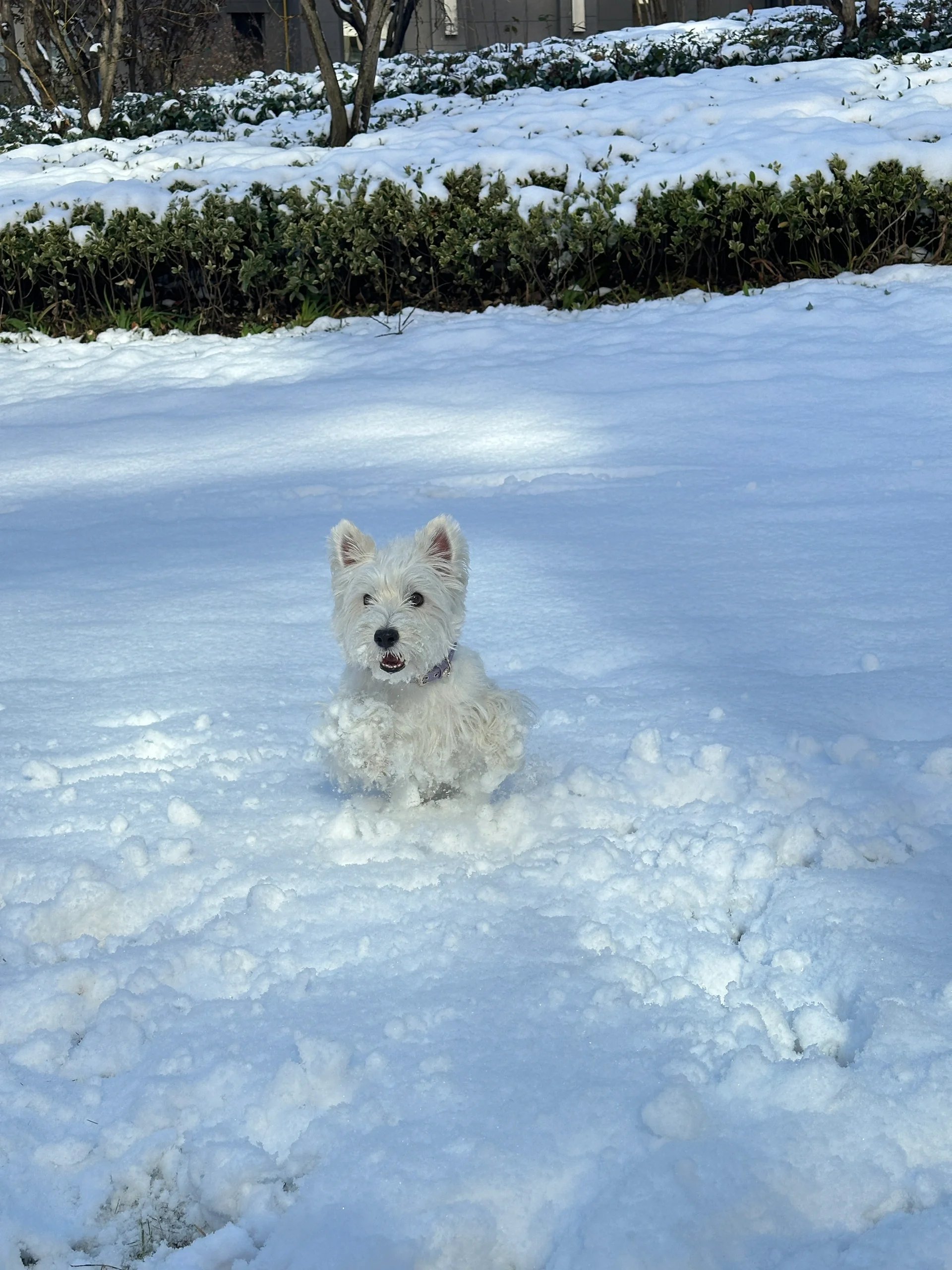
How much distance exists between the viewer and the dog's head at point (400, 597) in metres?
3.09

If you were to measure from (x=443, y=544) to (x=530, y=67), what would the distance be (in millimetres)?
14312

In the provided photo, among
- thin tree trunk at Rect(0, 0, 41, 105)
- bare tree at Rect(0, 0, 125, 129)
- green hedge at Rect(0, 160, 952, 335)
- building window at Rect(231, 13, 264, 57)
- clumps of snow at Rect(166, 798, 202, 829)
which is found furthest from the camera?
building window at Rect(231, 13, 264, 57)

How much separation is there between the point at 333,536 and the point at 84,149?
1121 cm

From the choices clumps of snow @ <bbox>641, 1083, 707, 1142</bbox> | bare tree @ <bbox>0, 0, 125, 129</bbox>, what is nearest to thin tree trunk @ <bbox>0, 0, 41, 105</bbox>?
bare tree @ <bbox>0, 0, 125, 129</bbox>

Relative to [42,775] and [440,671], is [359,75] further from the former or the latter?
[440,671]

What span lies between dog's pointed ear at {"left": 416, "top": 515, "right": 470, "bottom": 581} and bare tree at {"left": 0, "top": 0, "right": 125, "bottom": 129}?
12.5 metres

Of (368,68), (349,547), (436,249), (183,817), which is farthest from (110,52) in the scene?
(183,817)

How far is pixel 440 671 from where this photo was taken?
3.32 m

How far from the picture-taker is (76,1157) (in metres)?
2.23

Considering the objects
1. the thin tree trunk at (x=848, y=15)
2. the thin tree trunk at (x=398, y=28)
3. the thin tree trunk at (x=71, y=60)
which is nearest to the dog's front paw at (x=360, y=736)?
the thin tree trunk at (x=71, y=60)

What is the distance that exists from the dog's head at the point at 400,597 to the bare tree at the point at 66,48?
12442 millimetres

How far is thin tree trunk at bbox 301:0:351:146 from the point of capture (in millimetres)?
11508

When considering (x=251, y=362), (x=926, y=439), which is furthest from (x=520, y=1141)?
(x=251, y=362)

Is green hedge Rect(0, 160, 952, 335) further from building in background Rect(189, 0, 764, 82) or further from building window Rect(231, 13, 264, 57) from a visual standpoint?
building window Rect(231, 13, 264, 57)
